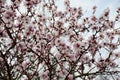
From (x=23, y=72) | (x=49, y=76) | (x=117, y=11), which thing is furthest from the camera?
(x=117, y=11)

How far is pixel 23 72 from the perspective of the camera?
7.44m

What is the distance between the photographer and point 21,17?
873cm

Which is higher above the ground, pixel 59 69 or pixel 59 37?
pixel 59 37

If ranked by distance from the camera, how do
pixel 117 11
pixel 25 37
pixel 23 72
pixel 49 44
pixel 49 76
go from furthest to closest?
pixel 117 11 < pixel 49 44 < pixel 25 37 < pixel 23 72 < pixel 49 76

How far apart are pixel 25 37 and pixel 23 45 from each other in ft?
0.88

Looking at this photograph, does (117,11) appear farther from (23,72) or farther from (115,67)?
(23,72)

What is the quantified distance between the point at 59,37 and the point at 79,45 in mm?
1217

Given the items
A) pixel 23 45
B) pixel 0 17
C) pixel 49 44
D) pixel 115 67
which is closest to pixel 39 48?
pixel 49 44

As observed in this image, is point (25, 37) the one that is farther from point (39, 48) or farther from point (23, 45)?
point (39, 48)

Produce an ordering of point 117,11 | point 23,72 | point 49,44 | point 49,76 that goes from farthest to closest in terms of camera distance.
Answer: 1. point 117,11
2. point 49,44
3. point 23,72
4. point 49,76

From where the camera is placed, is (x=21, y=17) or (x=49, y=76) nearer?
(x=49, y=76)

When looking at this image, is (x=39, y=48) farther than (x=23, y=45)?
Yes

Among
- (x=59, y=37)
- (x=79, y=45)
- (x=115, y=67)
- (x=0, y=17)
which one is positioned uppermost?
(x=0, y=17)

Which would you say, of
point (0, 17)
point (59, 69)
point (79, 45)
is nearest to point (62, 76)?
point (59, 69)
